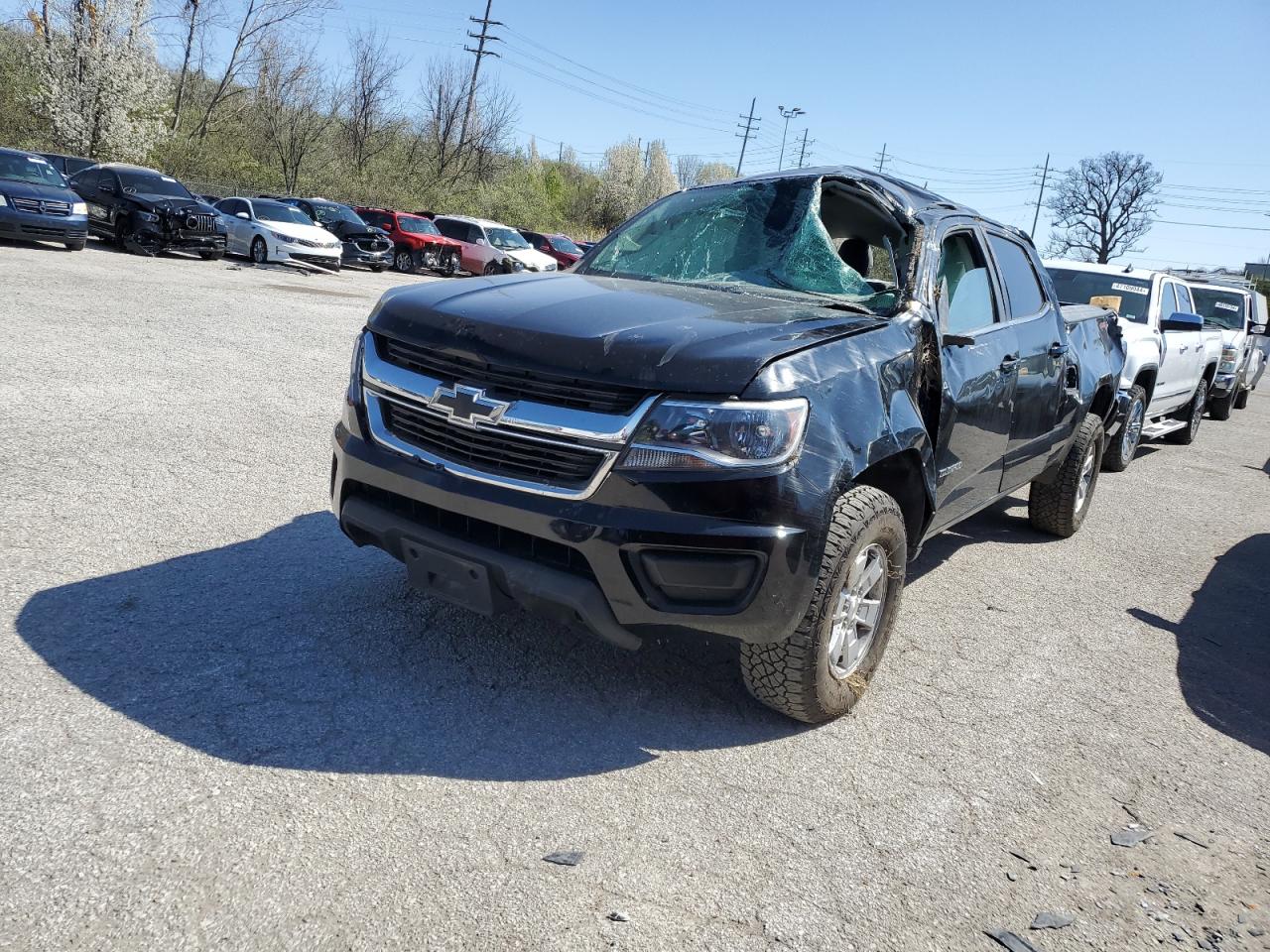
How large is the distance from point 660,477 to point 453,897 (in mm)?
1227

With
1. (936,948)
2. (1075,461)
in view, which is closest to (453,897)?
(936,948)

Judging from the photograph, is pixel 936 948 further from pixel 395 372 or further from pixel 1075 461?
pixel 1075 461

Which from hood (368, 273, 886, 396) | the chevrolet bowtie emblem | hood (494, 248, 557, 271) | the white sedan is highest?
hood (494, 248, 557, 271)

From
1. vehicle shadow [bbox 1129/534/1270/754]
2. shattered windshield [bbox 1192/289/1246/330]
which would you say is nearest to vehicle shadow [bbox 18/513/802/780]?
vehicle shadow [bbox 1129/534/1270/754]

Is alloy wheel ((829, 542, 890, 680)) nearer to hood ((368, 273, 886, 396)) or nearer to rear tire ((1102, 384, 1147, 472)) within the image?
hood ((368, 273, 886, 396))

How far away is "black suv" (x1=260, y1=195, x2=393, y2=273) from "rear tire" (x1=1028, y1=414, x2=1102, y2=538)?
2192 cm

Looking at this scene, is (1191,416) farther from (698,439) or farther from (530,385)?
(530,385)

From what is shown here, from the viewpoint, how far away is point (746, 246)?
4320 millimetres

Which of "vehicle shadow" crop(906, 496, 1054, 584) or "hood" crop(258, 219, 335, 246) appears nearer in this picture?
"vehicle shadow" crop(906, 496, 1054, 584)

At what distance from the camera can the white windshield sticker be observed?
381 inches

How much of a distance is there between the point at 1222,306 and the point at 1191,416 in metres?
4.29

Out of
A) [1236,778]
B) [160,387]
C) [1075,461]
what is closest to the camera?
[1236,778]

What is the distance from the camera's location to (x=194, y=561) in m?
4.26

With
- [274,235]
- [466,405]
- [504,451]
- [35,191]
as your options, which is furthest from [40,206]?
[504,451]
